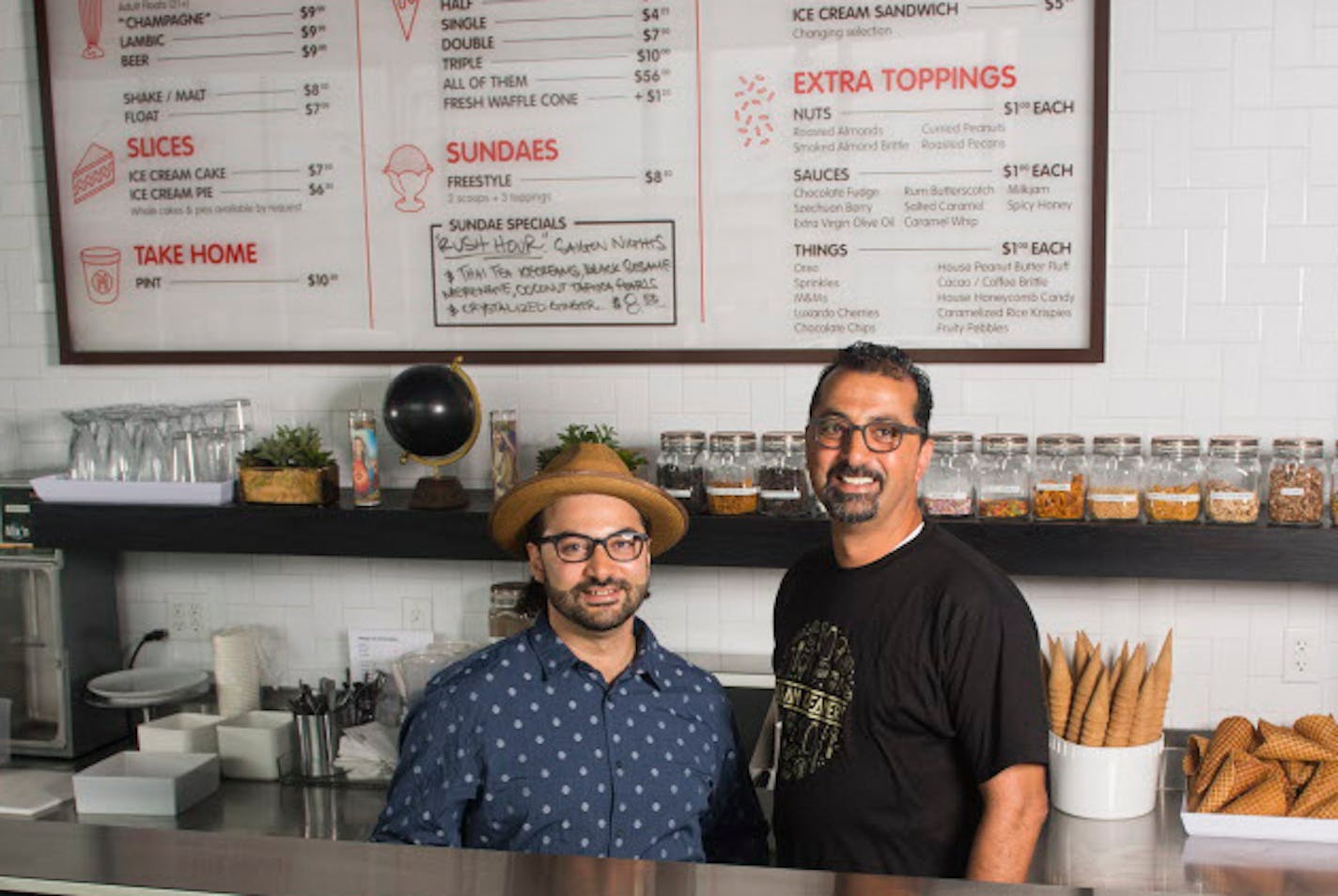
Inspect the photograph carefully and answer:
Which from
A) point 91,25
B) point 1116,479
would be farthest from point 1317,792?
point 91,25

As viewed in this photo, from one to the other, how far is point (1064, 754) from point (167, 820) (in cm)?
198

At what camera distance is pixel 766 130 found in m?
3.15

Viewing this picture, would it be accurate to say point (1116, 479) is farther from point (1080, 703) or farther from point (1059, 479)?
point (1080, 703)

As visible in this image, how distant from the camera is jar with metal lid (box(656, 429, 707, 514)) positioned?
3066 millimetres

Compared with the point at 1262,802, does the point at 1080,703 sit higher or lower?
higher

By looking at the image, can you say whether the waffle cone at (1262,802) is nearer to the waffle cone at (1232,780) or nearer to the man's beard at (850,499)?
the waffle cone at (1232,780)

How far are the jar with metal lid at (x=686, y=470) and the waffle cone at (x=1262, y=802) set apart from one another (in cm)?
127

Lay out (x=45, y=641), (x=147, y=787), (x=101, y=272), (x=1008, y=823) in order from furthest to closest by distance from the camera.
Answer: (x=101, y=272) < (x=45, y=641) < (x=147, y=787) < (x=1008, y=823)

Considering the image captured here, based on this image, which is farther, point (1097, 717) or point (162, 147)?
point (162, 147)

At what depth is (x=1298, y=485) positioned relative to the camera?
2791 millimetres

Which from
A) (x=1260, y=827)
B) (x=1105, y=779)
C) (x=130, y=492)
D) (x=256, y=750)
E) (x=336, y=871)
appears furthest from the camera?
(x=130, y=492)

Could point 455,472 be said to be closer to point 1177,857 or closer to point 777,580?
point 777,580

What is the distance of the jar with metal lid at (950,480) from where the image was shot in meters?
2.93

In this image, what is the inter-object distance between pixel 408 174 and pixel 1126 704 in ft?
6.86
